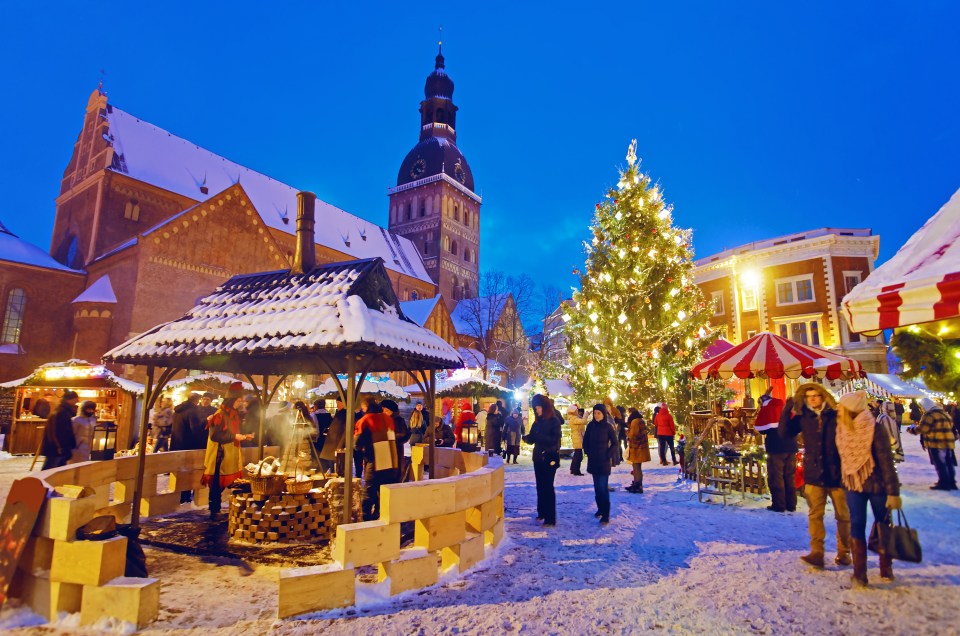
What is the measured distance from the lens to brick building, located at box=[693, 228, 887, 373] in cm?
3161

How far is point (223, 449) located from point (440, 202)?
57928 millimetres

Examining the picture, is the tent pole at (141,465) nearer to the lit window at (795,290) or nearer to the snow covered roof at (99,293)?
the snow covered roof at (99,293)

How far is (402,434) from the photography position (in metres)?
8.46

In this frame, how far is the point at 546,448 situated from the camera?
7688 millimetres

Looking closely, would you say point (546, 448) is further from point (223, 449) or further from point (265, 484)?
point (223, 449)

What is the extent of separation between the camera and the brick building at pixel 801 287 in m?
31.6

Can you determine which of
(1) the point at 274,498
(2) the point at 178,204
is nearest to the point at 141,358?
(1) the point at 274,498

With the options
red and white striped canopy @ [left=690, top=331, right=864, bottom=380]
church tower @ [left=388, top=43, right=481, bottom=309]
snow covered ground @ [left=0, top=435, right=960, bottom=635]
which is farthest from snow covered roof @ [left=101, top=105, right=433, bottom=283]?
snow covered ground @ [left=0, top=435, right=960, bottom=635]

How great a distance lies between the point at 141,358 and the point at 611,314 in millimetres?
12501

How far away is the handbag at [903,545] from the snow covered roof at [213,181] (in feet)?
129

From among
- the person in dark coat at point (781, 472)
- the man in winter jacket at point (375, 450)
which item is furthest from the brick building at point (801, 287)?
the man in winter jacket at point (375, 450)

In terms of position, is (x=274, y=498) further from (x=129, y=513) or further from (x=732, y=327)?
(x=732, y=327)

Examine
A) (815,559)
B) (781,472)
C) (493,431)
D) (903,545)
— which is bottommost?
(815,559)

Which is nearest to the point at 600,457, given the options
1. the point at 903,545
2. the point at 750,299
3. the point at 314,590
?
the point at 903,545
